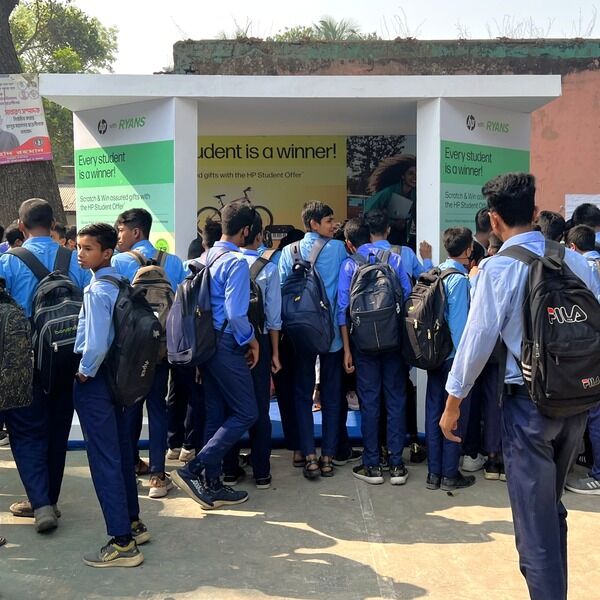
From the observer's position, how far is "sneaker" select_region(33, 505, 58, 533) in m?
4.03

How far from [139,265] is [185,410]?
4.49ft

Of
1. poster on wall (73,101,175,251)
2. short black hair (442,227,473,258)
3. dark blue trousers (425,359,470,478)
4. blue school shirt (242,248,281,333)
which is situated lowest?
dark blue trousers (425,359,470,478)

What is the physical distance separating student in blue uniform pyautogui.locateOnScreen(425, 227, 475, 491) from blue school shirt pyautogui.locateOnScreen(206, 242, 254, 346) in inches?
52.6

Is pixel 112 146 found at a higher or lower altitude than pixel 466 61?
lower

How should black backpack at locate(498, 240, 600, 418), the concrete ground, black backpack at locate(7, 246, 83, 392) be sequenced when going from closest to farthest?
1. black backpack at locate(498, 240, 600, 418)
2. the concrete ground
3. black backpack at locate(7, 246, 83, 392)

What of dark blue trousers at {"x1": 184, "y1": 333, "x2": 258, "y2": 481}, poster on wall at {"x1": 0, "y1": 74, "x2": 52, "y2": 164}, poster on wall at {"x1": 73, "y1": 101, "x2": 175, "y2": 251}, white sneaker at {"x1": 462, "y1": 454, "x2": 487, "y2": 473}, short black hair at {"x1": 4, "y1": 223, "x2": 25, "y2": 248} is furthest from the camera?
poster on wall at {"x1": 0, "y1": 74, "x2": 52, "y2": 164}

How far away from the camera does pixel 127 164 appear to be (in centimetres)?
595

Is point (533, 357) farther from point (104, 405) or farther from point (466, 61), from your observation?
point (466, 61)

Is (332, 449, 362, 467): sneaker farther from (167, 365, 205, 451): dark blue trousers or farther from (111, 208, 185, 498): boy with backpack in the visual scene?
(111, 208, 185, 498): boy with backpack

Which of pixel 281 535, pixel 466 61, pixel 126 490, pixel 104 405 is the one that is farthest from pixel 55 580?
pixel 466 61

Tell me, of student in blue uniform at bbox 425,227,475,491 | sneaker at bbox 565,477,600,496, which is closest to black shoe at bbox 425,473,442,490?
student in blue uniform at bbox 425,227,475,491

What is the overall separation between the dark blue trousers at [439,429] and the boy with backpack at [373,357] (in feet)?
0.68

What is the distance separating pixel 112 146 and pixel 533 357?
4506 mm

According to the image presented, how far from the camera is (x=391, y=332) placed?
185 inches
